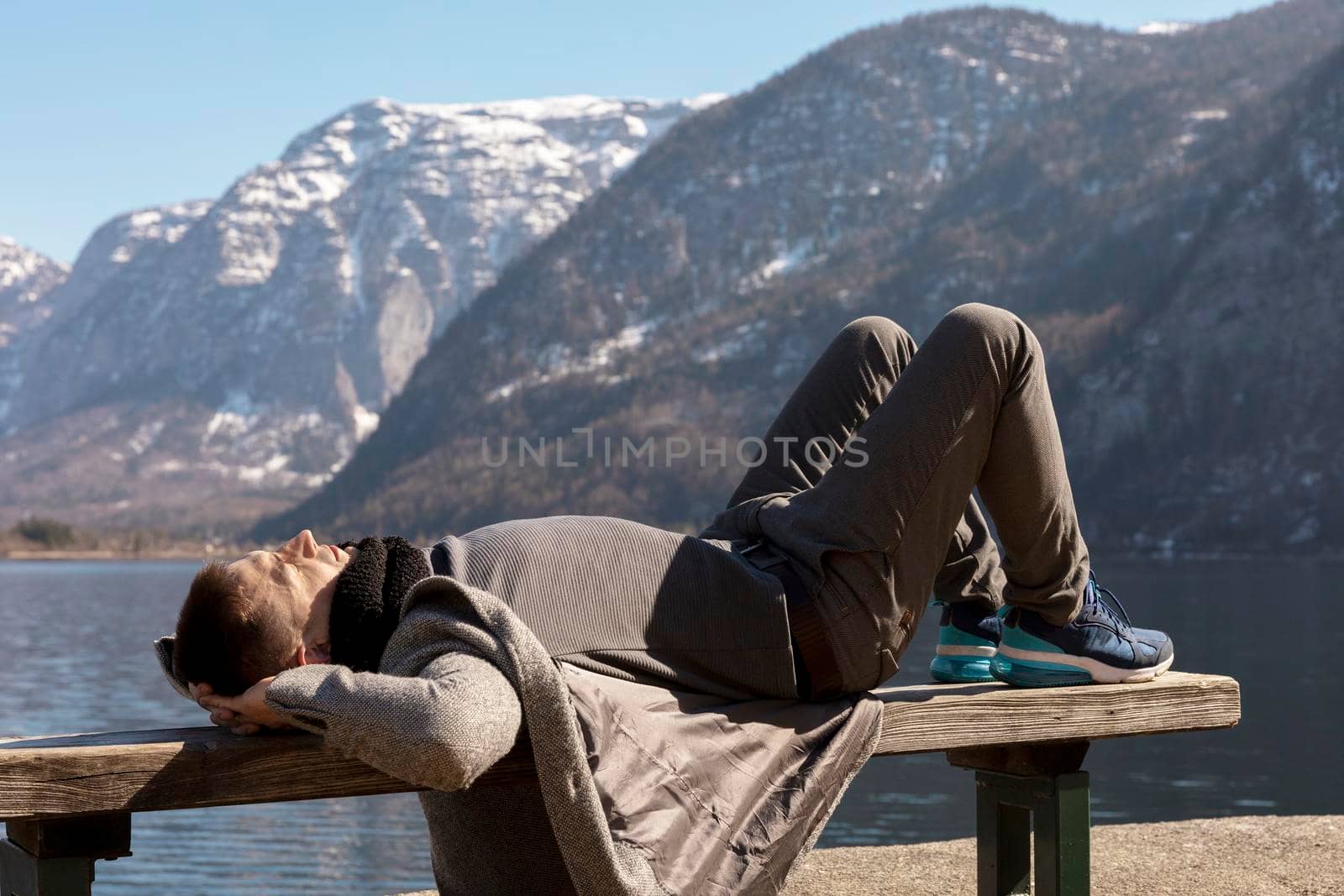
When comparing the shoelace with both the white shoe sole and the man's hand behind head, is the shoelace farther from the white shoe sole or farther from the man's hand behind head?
the man's hand behind head

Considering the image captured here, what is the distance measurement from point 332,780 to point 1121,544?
107398 millimetres

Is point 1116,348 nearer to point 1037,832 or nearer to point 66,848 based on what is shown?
point 1037,832

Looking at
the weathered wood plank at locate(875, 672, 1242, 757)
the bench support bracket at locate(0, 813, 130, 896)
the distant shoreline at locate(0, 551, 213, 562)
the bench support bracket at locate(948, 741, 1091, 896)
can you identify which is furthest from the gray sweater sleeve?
the distant shoreline at locate(0, 551, 213, 562)

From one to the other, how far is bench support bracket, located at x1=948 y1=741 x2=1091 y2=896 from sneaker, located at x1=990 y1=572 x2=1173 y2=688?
0.26 metres

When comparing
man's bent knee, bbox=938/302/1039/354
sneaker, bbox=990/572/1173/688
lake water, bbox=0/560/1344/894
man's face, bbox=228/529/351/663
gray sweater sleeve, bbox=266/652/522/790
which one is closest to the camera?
gray sweater sleeve, bbox=266/652/522/790

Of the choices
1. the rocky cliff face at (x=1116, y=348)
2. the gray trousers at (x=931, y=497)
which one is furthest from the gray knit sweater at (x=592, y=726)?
the rocky cliff face at (x=1116, y=348)

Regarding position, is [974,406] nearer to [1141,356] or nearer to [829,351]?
[829,351]

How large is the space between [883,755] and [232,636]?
140 centimetres

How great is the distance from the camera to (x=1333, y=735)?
966 inches

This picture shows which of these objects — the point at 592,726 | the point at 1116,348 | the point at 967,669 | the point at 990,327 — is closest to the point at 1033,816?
the point at 967,669

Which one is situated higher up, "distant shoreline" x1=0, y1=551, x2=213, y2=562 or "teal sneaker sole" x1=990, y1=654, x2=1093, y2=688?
"teal sneaker sole" x1=990, y1=654, x2=1093, y2=688

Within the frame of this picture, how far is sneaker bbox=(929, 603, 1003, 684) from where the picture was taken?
3.72m

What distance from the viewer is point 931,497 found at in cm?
313

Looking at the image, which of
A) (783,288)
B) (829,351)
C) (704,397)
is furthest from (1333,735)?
(783,288)
